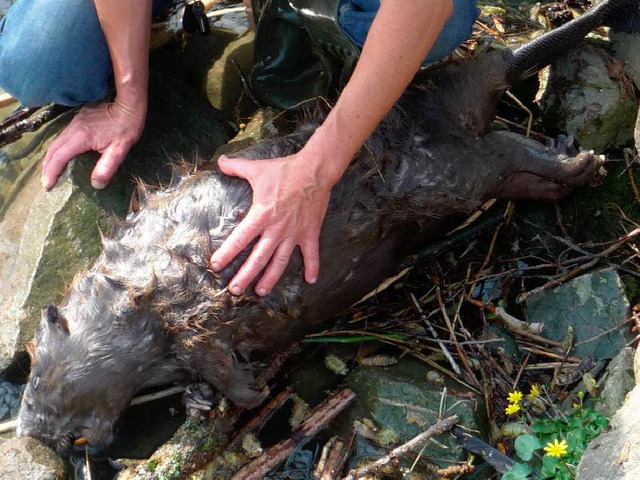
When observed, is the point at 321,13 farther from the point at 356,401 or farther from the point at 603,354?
the point at 603,354

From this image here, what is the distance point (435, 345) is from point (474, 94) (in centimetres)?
121

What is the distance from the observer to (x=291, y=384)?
3.29m

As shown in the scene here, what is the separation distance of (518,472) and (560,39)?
2241 millimetres

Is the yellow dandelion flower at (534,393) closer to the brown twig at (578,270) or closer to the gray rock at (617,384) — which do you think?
the gray rock at (617,384)

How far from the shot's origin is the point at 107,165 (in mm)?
3320

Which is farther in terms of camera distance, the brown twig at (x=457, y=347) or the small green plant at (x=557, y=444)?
the brown twig at (x=457, y=347)

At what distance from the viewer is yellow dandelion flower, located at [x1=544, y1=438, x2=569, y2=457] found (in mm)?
2559

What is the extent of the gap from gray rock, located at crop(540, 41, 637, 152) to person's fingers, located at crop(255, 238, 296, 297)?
1.96 m

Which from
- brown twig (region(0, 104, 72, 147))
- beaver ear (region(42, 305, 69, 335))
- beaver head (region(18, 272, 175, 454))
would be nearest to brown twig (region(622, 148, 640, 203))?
beaver head (region(18, 272, 175, 454))

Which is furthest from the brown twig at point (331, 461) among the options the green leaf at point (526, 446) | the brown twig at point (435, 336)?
the green leaf at point (526, 446)

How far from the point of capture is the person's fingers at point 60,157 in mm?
3365

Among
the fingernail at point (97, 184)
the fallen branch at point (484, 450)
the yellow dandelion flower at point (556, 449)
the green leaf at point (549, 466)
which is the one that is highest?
the fingernail at point (97, 184)

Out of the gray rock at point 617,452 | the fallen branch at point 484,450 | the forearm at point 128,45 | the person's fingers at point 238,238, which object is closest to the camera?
the gray rock at point 617,452

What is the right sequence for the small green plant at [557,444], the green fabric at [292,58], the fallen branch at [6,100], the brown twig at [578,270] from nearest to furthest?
1. the small green plant at [557,444]
2. the brown twig at [578,270]
3. the green fabric at [292,58]
4. the fallen branch at [6,100]
